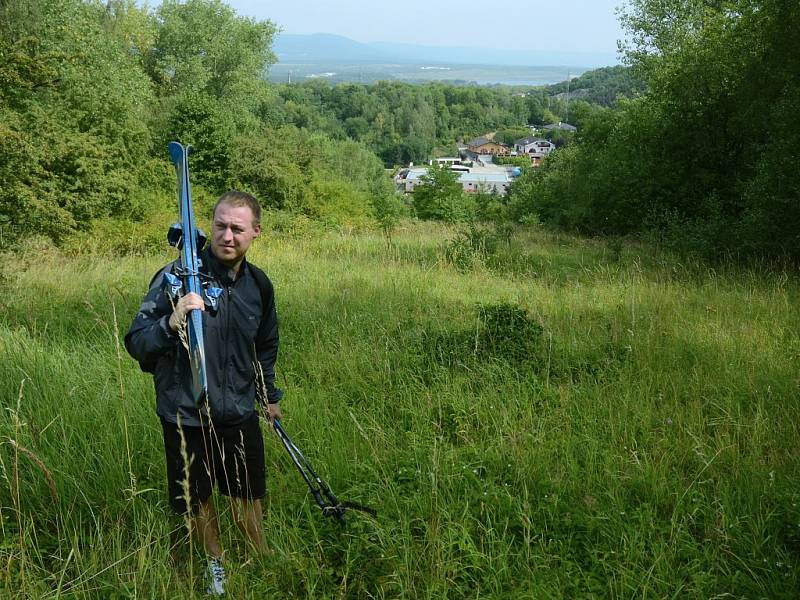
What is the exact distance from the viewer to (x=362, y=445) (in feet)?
11.4

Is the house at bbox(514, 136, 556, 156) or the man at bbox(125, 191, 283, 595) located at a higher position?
the man at bbox(125, 191, 283, 595)

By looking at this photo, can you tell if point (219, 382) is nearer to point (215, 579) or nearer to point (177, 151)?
point (215, 579)

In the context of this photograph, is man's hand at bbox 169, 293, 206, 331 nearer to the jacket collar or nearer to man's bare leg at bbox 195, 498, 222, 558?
the jacket collar

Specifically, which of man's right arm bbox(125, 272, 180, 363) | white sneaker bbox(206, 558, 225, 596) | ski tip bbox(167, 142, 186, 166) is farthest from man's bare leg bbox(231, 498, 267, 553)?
ski tip bbox(167, 142, 186, 166)

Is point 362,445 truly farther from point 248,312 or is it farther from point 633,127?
point 633,127

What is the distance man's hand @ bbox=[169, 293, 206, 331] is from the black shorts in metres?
0.47

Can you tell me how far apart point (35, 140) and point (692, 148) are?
17.4m

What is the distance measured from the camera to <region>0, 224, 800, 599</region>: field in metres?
2.52

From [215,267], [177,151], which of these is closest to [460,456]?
[215,267]

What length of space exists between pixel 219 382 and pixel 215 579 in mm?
764

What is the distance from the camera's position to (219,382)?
8.28 ft

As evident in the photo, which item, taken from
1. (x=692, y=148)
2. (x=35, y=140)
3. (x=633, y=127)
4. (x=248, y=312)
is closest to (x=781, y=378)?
(x=248, y=312)

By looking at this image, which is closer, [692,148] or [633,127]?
[692,148]

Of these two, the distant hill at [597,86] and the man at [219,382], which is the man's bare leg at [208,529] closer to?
the man at [219,382]
